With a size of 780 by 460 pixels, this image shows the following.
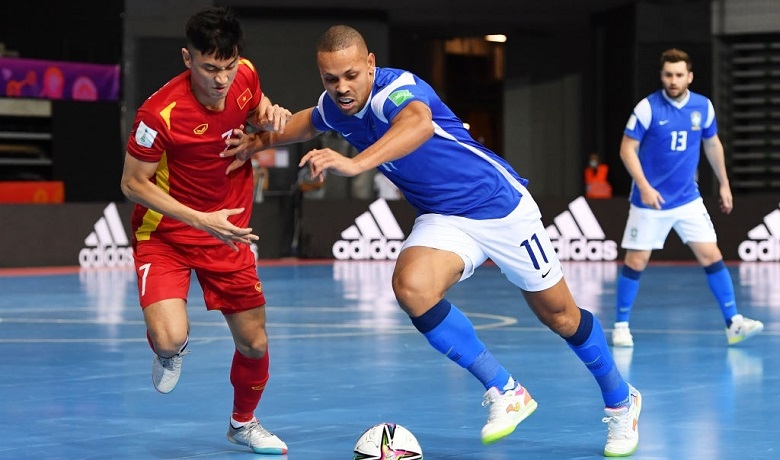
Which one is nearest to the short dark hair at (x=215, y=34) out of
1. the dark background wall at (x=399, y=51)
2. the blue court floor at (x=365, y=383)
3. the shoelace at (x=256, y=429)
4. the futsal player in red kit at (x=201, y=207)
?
the futsal player in red kit at (x=201, y=207)

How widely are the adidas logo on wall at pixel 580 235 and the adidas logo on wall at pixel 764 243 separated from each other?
2009 mm

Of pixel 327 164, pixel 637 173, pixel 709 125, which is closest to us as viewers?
pixel 327 164

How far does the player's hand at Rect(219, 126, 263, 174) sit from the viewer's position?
5742 millimetres

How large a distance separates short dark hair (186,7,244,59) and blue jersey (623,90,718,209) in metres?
4.87

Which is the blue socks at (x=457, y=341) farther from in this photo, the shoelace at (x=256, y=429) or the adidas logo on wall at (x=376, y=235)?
the adidas logo on wall at (x=376, y=235)

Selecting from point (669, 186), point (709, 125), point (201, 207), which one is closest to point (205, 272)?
point (201, 207)

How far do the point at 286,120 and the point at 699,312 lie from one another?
23.6 ft

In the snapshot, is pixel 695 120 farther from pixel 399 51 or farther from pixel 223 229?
pixel 399 51

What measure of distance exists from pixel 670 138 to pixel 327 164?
5.44 meters

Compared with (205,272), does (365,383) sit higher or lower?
lower

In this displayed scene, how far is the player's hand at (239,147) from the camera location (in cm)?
574

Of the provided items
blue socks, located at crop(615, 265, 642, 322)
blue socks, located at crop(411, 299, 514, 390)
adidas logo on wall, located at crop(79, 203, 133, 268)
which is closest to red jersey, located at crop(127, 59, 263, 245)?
blue socks, located at crop(411, 299, 514, 390)

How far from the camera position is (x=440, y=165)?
5602mm

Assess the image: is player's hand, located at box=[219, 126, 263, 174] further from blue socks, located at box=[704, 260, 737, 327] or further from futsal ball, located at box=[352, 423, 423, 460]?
blue socks, located at box=[704, 260, 737, 327]
